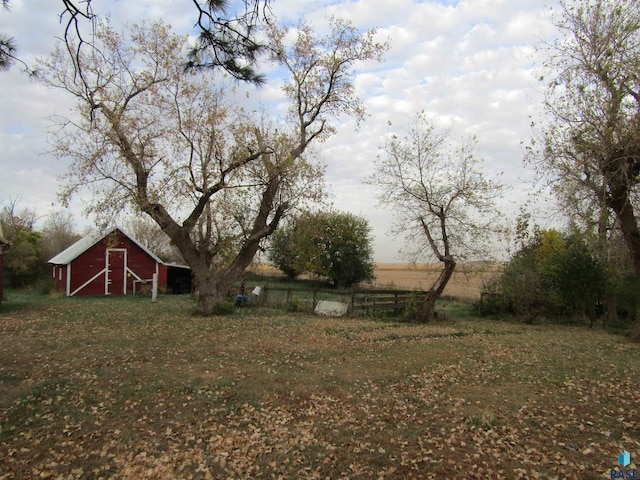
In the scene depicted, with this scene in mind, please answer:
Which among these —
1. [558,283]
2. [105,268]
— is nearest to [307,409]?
[558,283]

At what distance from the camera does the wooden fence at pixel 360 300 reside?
59.6ft

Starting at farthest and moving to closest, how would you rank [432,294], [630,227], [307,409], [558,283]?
[558,283], [432,294], [630,227], [307,409]

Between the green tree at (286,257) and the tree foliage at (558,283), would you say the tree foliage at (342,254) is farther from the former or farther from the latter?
the tree foliage at (558,283)

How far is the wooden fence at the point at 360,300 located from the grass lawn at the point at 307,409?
6903mm

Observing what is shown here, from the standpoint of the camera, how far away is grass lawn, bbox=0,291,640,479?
4.48 m

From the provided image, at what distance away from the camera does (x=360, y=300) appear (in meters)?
18.2

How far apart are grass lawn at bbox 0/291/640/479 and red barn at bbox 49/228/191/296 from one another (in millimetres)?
17160

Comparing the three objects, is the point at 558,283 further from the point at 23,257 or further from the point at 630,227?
the point at 23,257

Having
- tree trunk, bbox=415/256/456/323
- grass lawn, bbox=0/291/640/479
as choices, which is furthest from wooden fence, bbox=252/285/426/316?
grass lawn, bbox=0/291/640/479

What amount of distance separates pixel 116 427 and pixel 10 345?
6558 millimetres

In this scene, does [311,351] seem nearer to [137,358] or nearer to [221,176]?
[137,358]

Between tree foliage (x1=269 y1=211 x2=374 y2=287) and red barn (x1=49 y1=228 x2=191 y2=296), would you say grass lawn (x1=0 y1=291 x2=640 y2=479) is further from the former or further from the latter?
tree foliage (x1=269 y1=211 x2=374 y2=287)

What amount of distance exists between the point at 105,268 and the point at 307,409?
25.3m

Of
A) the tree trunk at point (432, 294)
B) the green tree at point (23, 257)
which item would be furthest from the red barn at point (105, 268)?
the tree trunk at point (432, 294)
